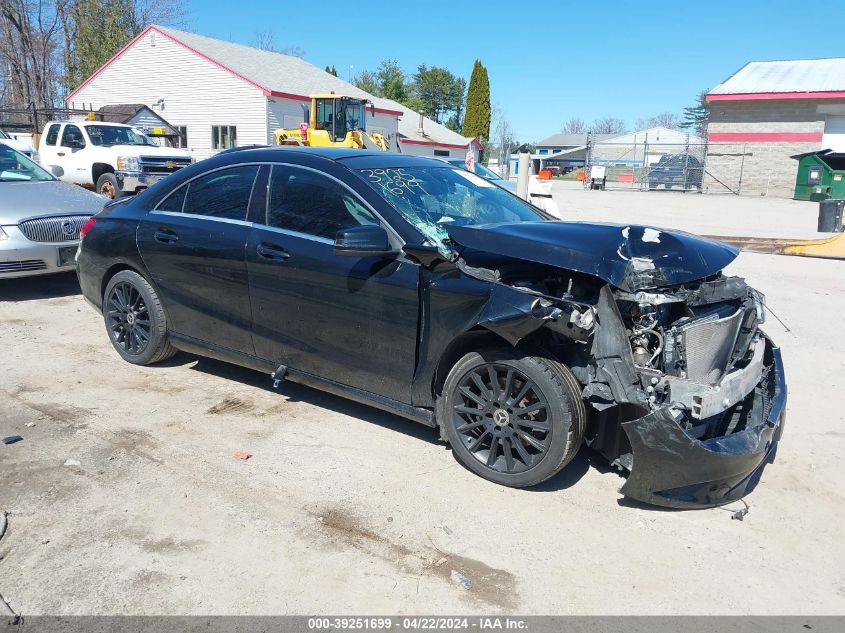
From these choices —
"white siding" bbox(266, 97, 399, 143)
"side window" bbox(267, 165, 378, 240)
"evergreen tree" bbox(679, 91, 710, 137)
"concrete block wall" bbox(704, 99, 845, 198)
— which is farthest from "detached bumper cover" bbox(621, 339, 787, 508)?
"evergreen tree" bbox(679, 91, 710, 137)

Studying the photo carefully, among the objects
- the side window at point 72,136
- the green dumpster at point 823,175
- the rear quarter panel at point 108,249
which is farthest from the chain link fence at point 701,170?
the rear quarter panel at point 108,249

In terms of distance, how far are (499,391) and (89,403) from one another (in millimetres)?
2966

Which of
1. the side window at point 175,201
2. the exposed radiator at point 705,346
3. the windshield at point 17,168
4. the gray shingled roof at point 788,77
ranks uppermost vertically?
the gray shingled roof at point 788,77

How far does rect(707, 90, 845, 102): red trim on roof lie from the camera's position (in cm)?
3484

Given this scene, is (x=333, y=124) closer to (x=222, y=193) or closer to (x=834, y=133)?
(x=222, y=193)

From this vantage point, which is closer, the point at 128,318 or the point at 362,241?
the point at 362,241

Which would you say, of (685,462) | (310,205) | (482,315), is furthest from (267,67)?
(685,462)

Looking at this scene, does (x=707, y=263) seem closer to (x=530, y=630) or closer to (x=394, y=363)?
(x=394, y=363)

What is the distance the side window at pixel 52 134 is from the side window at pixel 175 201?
47.0ft

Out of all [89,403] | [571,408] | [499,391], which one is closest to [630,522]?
[571,408]

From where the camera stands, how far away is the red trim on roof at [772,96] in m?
34.8

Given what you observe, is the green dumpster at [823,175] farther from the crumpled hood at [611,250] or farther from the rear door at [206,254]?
the rear door at [206,254]

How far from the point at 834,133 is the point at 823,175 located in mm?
9134

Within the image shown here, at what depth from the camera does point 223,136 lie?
3309 cm
